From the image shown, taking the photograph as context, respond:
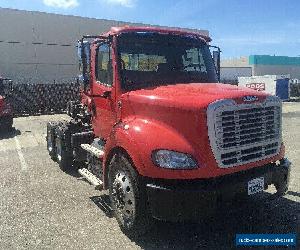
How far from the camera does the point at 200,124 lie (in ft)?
14.1

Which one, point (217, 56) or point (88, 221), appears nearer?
point (88, 221)

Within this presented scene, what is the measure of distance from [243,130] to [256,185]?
73 centimetres

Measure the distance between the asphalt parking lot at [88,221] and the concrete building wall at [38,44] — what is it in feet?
90.1

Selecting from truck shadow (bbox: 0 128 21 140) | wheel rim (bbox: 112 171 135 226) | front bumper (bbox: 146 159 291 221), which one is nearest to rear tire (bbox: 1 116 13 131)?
truck shadow (bbox: 0 128 21 140)

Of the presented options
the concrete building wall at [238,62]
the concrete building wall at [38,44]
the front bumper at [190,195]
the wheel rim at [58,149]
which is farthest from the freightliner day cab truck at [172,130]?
the concrete building wall at [238,62]

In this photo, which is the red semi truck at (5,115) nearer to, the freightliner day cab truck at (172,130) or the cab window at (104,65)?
the freightliner day cab truck at (172,130)

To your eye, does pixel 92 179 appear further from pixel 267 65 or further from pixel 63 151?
pixel 267 65

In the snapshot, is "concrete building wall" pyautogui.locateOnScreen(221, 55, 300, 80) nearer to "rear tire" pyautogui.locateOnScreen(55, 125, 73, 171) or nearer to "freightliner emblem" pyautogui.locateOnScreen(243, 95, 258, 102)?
"rear tire" pyautogui.locateOnScreen(55, 125, 73, 171)

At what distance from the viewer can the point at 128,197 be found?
4.66 meters

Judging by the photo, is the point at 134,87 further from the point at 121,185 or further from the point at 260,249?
the point at 260,249

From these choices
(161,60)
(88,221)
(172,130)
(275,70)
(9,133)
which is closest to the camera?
(172,130)

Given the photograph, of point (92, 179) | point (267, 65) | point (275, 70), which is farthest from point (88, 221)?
point (275, 70)

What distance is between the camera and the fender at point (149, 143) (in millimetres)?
4277

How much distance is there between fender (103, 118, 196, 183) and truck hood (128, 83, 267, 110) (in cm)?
31
